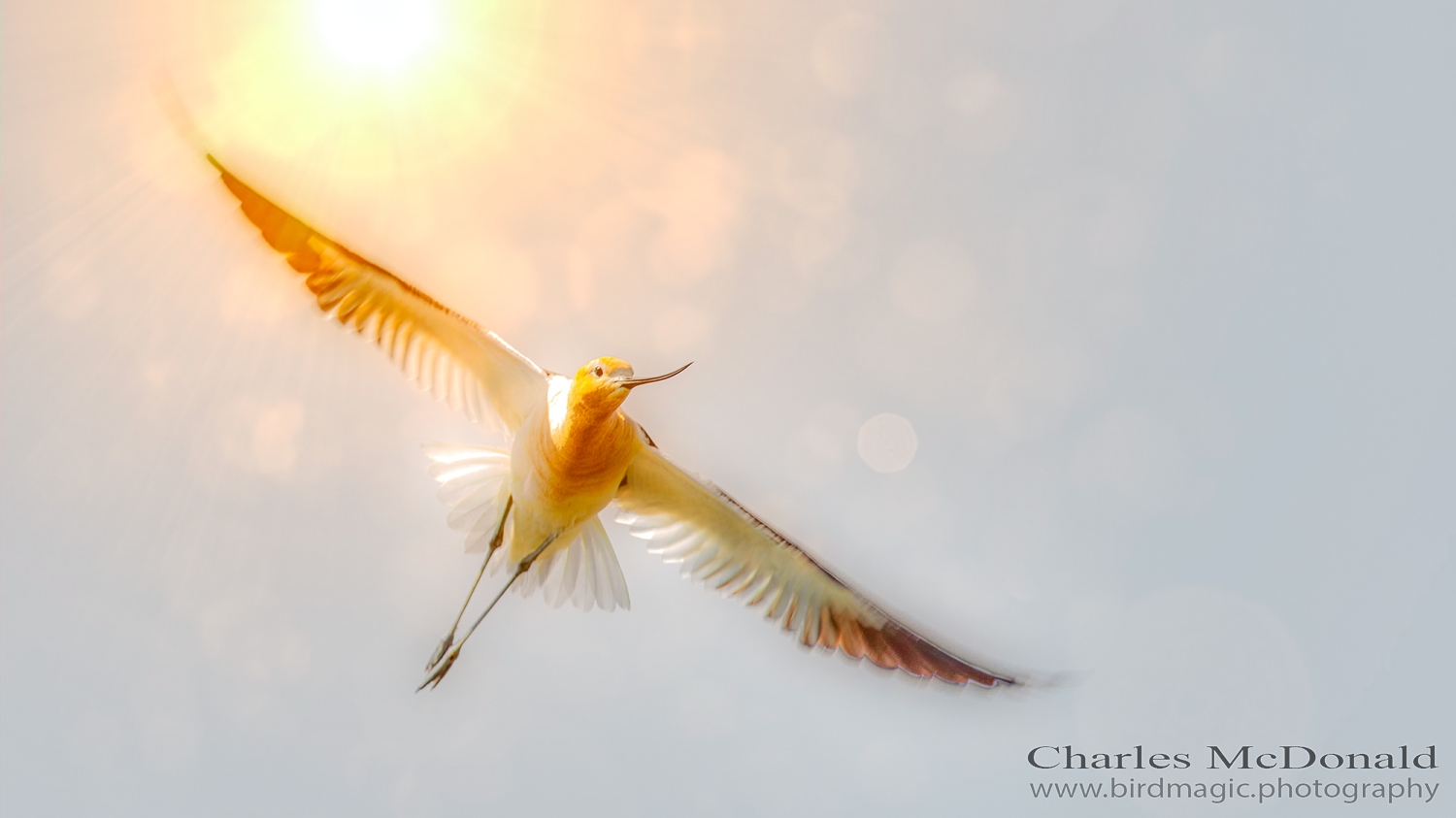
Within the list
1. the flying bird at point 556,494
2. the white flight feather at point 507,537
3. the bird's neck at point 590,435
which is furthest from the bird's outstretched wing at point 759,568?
the bird's neck at point 590,435

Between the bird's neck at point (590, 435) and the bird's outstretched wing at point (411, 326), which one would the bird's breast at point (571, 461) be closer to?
the bird's neck at point (590, 435)

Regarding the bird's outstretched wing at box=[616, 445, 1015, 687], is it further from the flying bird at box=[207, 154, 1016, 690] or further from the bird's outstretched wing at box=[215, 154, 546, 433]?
the bird's outstretched wing at box=[215, 154, 546, 433]

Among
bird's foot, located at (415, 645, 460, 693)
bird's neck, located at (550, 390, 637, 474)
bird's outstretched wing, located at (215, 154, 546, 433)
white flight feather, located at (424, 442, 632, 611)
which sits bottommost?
bird's foot, located at (415, 645, 460, 693)

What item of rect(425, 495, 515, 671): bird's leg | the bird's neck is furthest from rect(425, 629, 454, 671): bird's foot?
the bird's neck

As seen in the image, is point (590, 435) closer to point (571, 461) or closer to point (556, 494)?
point (571, 461)

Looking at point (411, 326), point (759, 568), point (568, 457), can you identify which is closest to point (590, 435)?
point (568, 457)

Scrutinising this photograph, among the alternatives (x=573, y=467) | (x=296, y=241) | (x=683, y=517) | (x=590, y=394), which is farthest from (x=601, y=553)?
(x=296, y=241)

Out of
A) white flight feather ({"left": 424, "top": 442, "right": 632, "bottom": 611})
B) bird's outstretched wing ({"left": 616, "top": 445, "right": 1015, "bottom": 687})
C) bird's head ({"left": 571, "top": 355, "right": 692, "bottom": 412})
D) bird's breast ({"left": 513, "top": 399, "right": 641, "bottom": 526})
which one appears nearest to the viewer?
bird's head ({"left": 571, "top": 355, "right": 692, "bottom": 412})

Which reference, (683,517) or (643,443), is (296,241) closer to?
(643,443)
